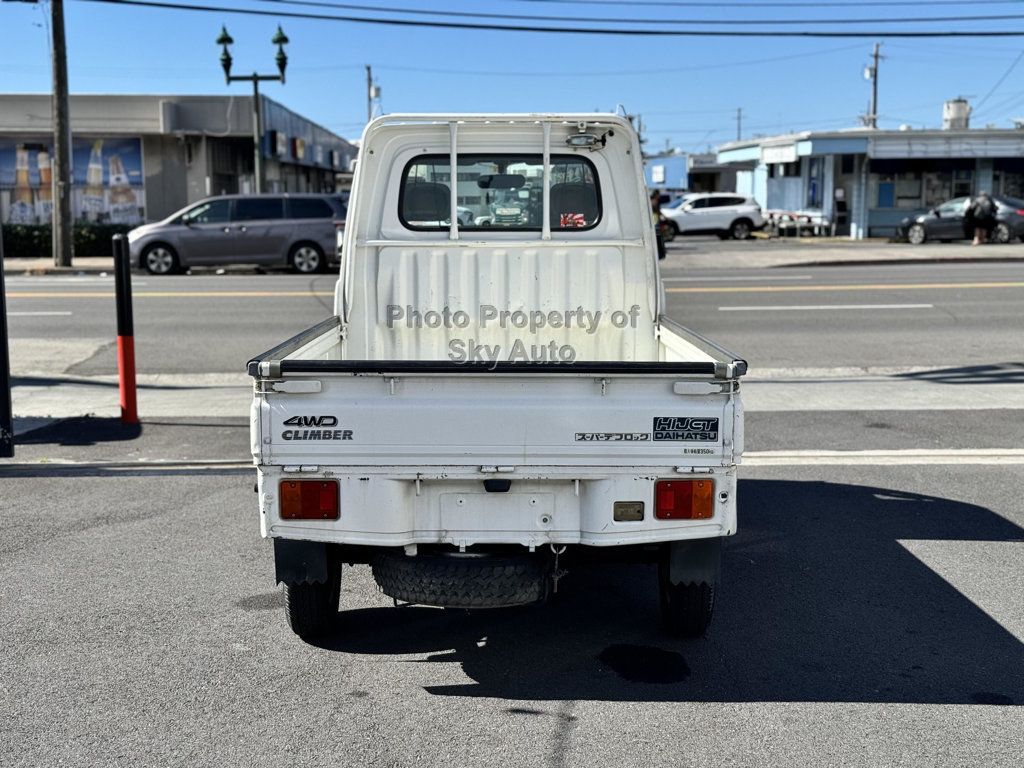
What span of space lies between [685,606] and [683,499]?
65cm

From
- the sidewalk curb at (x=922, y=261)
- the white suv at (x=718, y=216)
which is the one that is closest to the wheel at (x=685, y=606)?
the sidewalk curb at (x=922, y=261)

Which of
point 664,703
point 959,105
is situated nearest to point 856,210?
point 959,105

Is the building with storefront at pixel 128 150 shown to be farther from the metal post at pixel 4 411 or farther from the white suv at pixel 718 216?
the metal post at pixel 4 411

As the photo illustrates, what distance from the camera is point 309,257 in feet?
79.6

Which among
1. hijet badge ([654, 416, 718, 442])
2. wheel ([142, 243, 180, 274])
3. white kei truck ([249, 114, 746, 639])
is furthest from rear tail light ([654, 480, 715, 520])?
wheel ([142, 243, 180, 274])

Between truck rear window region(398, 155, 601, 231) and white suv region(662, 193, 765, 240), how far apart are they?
32679 mm

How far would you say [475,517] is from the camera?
4570 mm

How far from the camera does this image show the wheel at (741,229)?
39156 mm

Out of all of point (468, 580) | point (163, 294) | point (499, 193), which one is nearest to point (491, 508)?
point (468, 580)

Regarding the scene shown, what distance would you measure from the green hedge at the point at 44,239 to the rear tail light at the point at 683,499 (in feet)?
92.1

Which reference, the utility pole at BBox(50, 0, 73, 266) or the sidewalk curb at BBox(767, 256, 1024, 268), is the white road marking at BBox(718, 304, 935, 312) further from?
the utility pole at BBox(50, 0, 73, 266)

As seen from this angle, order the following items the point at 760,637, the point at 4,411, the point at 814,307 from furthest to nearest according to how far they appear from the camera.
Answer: the point at 814,307
the point at 4,411
the point at 760,637

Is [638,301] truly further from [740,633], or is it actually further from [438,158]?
[740,633]

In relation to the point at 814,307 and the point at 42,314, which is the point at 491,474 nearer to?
the point at 814,307
